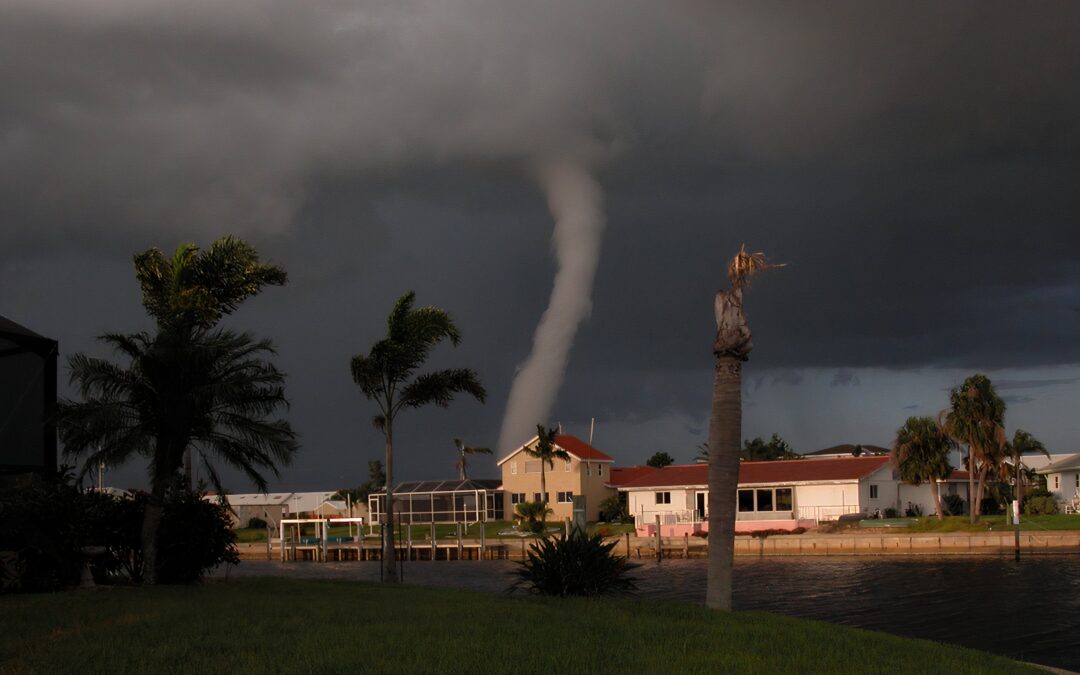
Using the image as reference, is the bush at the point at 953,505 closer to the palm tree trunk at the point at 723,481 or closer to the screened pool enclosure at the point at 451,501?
the screened pool enclosure at the point at 451,501

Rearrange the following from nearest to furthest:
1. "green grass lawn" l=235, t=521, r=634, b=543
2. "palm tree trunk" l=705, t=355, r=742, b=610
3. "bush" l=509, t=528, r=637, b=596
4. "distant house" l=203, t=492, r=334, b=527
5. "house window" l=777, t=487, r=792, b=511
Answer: "palm tree trunk" l=705, t=355, r=742, b=610, "bush" l=509, t=528, r=637, b=596, "house window" l=777, t=487, r=792, b=511, "green grass lawn" l=235, t=521, r=634, b=543, "distant house" l=203, t=492, r=334, b=527

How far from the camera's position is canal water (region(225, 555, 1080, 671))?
97.0 ft

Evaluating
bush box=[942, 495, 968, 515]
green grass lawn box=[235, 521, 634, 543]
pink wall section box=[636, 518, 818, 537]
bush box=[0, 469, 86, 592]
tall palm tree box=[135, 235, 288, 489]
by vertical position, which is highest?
tall palm tree box=[135, 235, 288, 489]

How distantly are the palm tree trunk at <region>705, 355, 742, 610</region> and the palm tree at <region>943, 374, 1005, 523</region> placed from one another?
48932mm

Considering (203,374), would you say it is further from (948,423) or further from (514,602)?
(948,423)

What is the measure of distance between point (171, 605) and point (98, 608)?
115 cm

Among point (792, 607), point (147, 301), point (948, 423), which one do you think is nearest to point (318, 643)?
point (147, 301)

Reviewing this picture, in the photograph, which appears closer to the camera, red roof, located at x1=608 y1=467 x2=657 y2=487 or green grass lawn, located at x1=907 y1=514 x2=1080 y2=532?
green grass lawn, located at x1=907 y1=514 x2=1080 y2=532

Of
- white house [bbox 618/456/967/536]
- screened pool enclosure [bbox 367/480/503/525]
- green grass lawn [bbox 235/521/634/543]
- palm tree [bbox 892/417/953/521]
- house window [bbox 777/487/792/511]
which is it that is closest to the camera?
palm tree [bbox 892/417/953/521]

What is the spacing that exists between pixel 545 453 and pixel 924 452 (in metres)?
28.4

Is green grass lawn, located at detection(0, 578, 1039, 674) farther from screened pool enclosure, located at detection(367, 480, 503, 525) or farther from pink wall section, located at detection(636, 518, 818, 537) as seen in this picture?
screened pool enclosure, located at detection(367, 480, 503, 525)

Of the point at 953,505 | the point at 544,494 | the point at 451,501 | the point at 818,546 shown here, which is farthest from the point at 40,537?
the point at 451,501

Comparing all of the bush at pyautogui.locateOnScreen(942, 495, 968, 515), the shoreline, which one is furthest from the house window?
the bush at pyautogui.locateOnScreen(942, 495, 968, 515)

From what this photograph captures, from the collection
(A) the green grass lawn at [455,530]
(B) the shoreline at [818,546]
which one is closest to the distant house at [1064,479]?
(B) the shoreline at [818,546]
